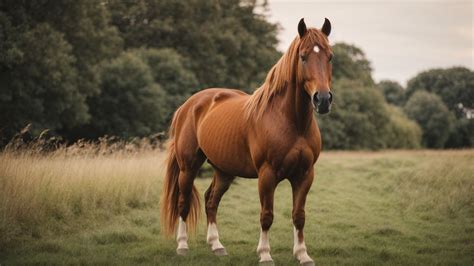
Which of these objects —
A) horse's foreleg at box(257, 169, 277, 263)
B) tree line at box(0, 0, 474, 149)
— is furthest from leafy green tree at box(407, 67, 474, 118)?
horse's foreleg at box(257, 169, 277, 263)

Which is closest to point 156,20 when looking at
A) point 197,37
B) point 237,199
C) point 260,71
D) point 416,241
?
point 197,37

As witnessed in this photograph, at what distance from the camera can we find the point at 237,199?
1209 centimetres

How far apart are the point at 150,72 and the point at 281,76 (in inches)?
969

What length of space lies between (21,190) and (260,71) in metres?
34.3

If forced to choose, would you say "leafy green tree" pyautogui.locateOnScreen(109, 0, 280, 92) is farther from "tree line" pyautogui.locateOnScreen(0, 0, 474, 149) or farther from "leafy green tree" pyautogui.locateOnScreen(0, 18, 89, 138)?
"leafy green tree" pyautogui.locateOnScreen(0, 18, 89, 138)

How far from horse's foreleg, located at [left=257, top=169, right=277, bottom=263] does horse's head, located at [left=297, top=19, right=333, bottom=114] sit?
3.45ft

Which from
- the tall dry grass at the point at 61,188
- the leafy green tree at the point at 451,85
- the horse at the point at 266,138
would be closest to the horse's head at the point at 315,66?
the horse at the point at 266,138

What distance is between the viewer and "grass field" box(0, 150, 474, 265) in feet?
20.8

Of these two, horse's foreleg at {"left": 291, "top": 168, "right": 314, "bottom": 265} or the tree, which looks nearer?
horse's foreleg at {"left": 291, "top": 168, "right": 314, "bottom": 265}

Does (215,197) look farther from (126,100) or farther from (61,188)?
(126,100)

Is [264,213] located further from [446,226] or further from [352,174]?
[352,174]

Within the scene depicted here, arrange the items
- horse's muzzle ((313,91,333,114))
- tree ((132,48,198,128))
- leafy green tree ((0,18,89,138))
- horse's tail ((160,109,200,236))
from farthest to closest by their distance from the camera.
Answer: tree ((132,48,198,128)), leafy green tree ((0,18,89,138)), horse's tail ((160,109,200,236)), horse's muzzle ((313,91,333,114))

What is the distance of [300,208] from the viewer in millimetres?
5672

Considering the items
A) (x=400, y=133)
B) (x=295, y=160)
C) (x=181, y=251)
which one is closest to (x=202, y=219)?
(x=181, y=251)
